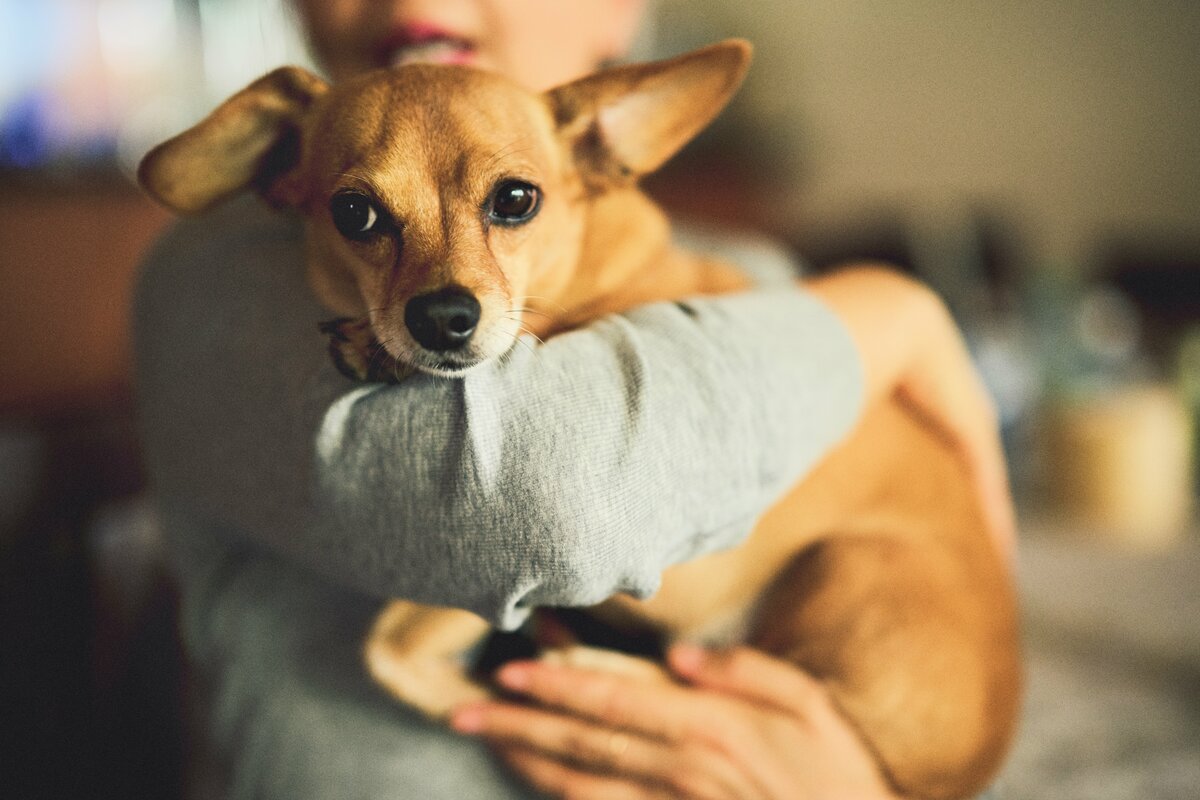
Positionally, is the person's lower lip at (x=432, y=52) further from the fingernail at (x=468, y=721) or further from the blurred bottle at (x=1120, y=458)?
the blurred bottle at (x=1120, y=458)

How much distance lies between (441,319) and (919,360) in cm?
62

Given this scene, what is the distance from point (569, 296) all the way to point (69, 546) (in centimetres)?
151

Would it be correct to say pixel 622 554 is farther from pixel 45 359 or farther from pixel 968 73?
pixel 968 73

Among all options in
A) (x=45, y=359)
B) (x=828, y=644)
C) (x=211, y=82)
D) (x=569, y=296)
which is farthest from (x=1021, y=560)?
(x=211, y=82)

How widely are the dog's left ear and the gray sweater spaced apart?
0.77 ft

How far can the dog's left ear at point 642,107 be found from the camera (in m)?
0.83

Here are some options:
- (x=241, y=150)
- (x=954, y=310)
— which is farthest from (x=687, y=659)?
(x=954, y=310)

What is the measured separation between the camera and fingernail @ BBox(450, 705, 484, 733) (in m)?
Result: 0.77

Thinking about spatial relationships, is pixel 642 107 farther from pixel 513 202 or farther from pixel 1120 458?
pixel 1120 458

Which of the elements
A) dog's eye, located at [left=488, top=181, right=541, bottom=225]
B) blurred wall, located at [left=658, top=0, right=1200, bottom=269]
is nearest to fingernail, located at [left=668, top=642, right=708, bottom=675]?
dog's eye, located at [left=488, top=181, right=541, bottom=225]

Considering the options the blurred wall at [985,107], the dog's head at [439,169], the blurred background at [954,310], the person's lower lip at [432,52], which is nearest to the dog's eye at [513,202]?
the dog's head at [439,169]

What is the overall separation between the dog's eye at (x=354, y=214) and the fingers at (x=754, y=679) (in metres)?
0.55

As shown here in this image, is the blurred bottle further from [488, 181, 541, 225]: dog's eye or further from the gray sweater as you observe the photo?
[488, 181, 541, 225]: dog's eye

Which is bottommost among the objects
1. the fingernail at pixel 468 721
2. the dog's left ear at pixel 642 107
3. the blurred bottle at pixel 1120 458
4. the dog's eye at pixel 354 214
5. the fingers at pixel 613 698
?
the blurred bottle at pixel 1120 458
